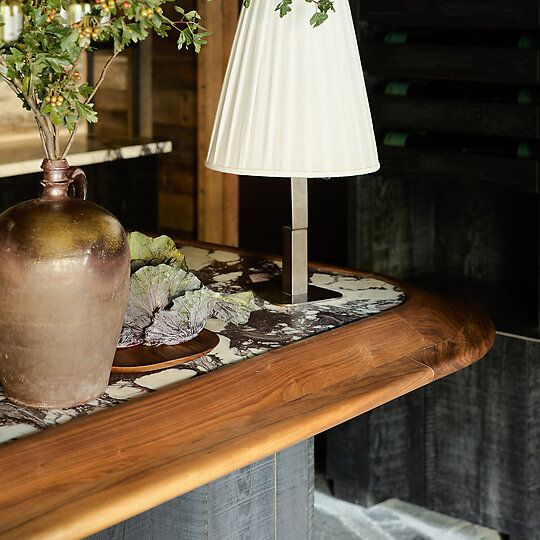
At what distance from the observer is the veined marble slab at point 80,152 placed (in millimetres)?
3066

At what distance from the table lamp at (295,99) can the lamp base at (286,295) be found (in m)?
0.27

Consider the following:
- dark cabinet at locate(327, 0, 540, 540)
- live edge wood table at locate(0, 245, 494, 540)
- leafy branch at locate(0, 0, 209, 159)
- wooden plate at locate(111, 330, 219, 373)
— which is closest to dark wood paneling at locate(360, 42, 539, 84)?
dark cabinet at locate(327, 0, 540, 540)

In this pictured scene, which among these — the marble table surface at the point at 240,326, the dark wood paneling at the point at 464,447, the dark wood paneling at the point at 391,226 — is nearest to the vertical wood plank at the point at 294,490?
the marble table surface at the point at 240,326

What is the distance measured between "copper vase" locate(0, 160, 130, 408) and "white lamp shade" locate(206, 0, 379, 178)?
1.35 ft

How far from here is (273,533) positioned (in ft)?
5.35

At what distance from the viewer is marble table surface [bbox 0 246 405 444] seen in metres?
1.22

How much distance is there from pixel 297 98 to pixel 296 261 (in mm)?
347

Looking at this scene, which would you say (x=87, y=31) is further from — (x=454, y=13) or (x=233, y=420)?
(x=454, y=13)

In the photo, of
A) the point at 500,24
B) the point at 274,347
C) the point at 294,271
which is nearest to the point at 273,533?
the point at 274,347

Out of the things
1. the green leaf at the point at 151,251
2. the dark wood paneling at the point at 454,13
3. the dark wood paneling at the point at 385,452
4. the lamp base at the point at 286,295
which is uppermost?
the dark wood paneling at the point at 454,13

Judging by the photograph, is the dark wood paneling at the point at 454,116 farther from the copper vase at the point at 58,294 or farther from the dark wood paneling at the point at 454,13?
the copper vase at the point at 58,294

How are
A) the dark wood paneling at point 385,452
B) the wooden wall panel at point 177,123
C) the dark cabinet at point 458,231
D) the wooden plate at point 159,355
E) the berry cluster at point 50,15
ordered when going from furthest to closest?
the wooden wall panel at point 177,123 < the dark wood paneling at point 385,452 < the dark cabinet at point 458,231 < the wooden plate at point 159,355 < the berry cluster at point 50,15

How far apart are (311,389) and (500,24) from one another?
1.61 meters

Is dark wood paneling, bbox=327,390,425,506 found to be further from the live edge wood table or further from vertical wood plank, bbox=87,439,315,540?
vertical wood plank, bbox=87,439,315,540
